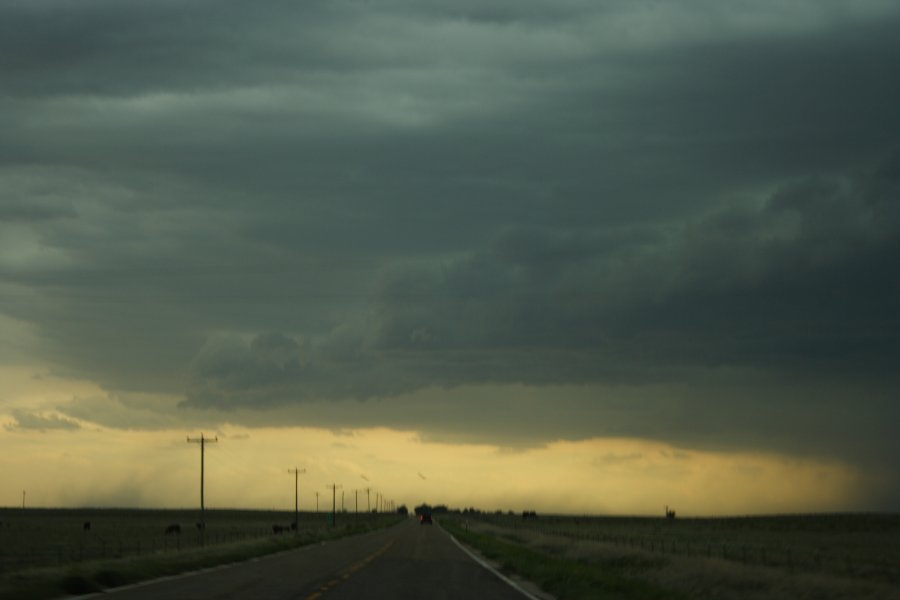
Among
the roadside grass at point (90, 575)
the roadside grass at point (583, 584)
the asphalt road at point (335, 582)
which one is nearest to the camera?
the roadside grass at point (90, 575)

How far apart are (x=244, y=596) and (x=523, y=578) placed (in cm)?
1178

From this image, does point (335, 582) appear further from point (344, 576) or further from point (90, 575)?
point (90, 575)

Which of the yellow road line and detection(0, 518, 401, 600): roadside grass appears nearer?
detection(0, 518, 401, 600): roadside grass

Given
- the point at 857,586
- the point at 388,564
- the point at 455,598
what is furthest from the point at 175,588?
the point at 857,586

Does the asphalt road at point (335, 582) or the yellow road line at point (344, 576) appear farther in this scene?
the asphalt road at point (335, 582)

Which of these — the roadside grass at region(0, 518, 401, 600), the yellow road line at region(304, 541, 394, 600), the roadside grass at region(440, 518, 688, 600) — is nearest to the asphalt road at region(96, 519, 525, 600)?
the yellow road line at region(304, 541, 394, 600)

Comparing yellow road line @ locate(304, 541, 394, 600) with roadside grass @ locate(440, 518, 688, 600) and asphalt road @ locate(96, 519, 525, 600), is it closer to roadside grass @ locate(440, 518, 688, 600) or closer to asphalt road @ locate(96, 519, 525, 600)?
asphalt road @ locate(96, 519, 525, 600)

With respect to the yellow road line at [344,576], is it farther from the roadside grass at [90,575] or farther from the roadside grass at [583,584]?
the roadside grass at [90,575]

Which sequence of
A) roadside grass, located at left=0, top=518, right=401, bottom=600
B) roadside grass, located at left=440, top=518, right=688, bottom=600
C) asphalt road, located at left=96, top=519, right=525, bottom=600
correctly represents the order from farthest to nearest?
asphalt road, located at left=96, top=519, right=525, bottom=600 < roadside grass, located at left=440, top=518, right=688, bottom=600 < roadside grass, located at left=0, top=518, right=401, bottom=600

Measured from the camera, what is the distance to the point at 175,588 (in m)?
29.7

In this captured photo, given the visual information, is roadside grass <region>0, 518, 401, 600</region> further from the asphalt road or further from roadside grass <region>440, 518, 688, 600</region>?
roadside grass <region>440, 518, 688, 600</region>

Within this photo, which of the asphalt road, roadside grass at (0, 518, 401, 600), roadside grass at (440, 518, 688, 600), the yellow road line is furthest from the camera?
the asphalt road

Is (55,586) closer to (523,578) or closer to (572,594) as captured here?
(572,594)

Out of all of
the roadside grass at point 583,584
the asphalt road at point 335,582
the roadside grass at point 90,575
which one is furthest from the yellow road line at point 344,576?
the roadside grass at point 90,575
